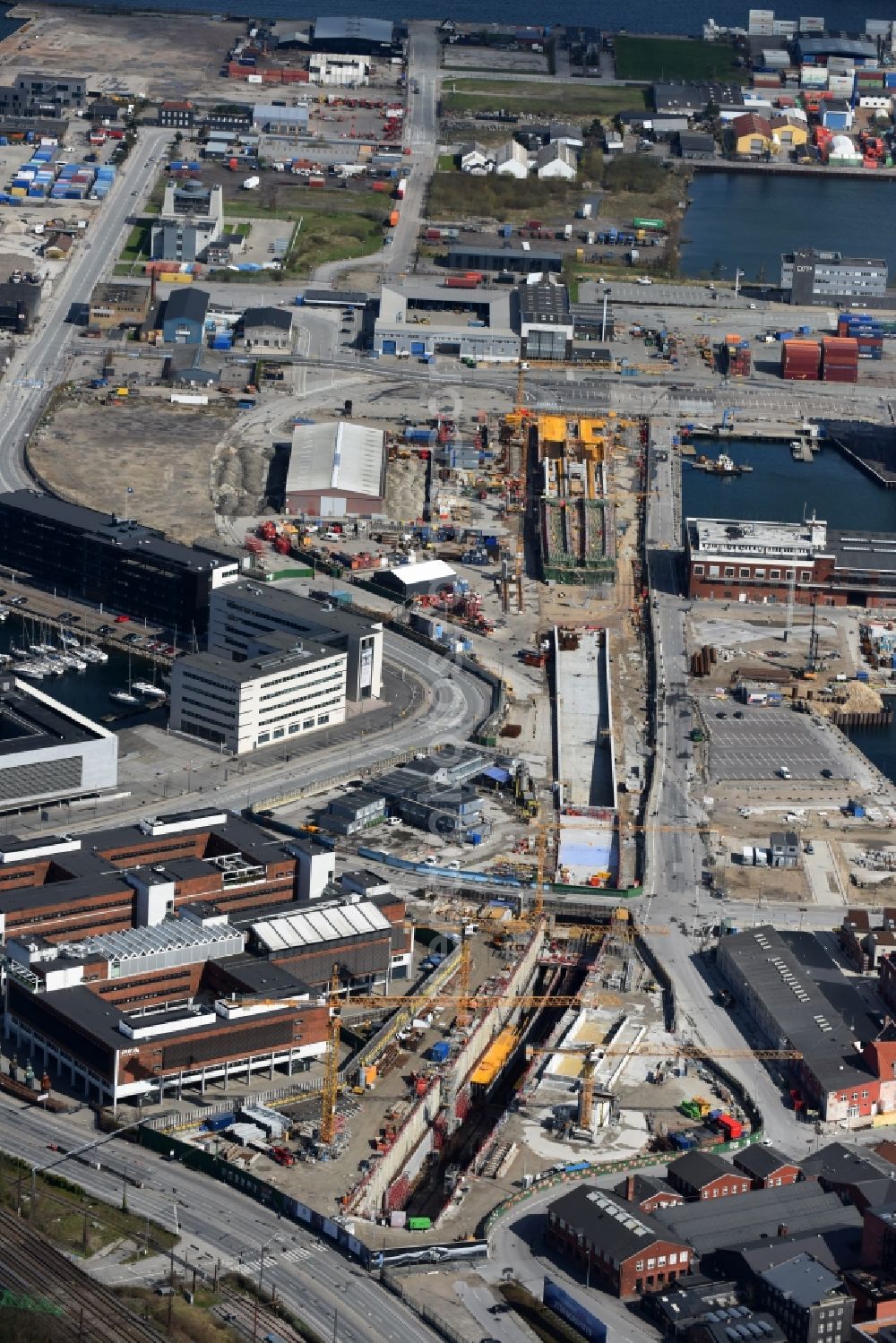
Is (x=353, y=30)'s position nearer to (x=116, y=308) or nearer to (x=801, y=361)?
(x=116, y=308)

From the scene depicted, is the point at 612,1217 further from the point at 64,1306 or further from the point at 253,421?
the point at 253,421

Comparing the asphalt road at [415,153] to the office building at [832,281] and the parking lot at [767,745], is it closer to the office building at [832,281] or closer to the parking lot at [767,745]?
the office building at [832,281]

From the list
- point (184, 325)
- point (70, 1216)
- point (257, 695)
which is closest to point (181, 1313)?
point (70, 1216)

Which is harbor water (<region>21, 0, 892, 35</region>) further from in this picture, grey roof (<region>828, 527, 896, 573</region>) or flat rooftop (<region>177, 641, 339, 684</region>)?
flat rooftop (<region>177, 641, 339, 684</region>)

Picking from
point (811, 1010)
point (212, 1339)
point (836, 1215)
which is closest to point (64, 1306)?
point (212, 1339)

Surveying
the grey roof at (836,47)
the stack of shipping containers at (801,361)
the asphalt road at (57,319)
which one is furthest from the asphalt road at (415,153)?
the grey roof at (836,47)
